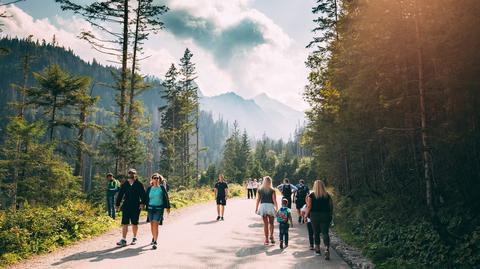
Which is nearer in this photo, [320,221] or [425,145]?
[320,221]

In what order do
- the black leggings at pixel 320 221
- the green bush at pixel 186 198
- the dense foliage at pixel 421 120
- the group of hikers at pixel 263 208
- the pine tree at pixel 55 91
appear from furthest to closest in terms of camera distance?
the pine tree at pixel 55 91 < the green bush at pixel 186 198 < the group of hikers at pixel 263 208 < the black leggings at pixel 320 221 < the dense foliage at pixel 421 120

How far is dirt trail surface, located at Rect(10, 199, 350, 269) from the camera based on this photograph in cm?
746

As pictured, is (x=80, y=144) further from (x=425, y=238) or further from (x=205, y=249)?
(x=425, y=238)

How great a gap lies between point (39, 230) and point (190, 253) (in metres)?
4.24

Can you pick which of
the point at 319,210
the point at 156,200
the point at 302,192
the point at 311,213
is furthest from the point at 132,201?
the point at 302,192

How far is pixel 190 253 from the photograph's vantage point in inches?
336

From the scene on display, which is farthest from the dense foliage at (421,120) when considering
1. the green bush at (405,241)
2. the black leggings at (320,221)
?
the black leggings at (320,221)

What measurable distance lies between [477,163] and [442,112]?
2.84 m

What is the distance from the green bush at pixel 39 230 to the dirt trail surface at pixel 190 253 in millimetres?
439

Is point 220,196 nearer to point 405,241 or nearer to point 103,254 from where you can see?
point 103,254

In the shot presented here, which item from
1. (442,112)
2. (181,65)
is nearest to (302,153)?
(181,65)

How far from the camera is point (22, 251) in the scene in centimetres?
819

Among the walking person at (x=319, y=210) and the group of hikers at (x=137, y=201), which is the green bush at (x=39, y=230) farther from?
the walking person at (x=319, y=210)

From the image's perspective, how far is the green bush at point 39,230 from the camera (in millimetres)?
8086
